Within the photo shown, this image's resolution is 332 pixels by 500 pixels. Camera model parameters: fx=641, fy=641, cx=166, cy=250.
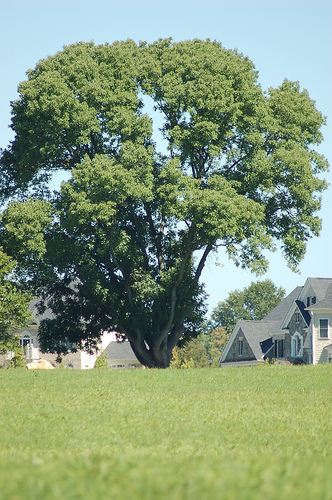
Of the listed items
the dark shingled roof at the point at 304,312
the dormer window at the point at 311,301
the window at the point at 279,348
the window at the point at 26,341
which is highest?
the dormer window at the point at 311,301

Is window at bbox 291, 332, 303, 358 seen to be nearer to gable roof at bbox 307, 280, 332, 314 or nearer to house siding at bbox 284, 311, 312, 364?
house siding at bbox 284, 311, 312, 364

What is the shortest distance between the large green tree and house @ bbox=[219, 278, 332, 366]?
17297 mm

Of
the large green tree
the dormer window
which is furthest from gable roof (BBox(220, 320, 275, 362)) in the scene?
the large green tree

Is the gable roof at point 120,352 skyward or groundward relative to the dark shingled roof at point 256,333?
groundward

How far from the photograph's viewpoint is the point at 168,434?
1353 centimetres

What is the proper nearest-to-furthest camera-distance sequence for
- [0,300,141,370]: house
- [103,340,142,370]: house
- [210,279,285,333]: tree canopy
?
[0,300,141,370]: house → [103,340,142,370]: house → [210,279,285,333]: tree canopy

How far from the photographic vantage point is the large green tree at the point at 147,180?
28141 mm

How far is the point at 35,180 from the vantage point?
31.6m

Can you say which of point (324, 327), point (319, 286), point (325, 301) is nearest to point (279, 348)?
point (324, 327)

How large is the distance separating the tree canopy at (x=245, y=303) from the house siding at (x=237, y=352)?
2614 inches

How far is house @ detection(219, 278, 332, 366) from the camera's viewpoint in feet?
158

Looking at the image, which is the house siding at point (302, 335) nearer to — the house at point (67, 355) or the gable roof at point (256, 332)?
the gable roof at point (256, 332)

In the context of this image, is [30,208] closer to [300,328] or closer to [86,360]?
[300,328]

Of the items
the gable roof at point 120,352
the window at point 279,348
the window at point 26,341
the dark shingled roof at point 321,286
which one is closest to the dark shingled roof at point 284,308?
the window at point 279,348
